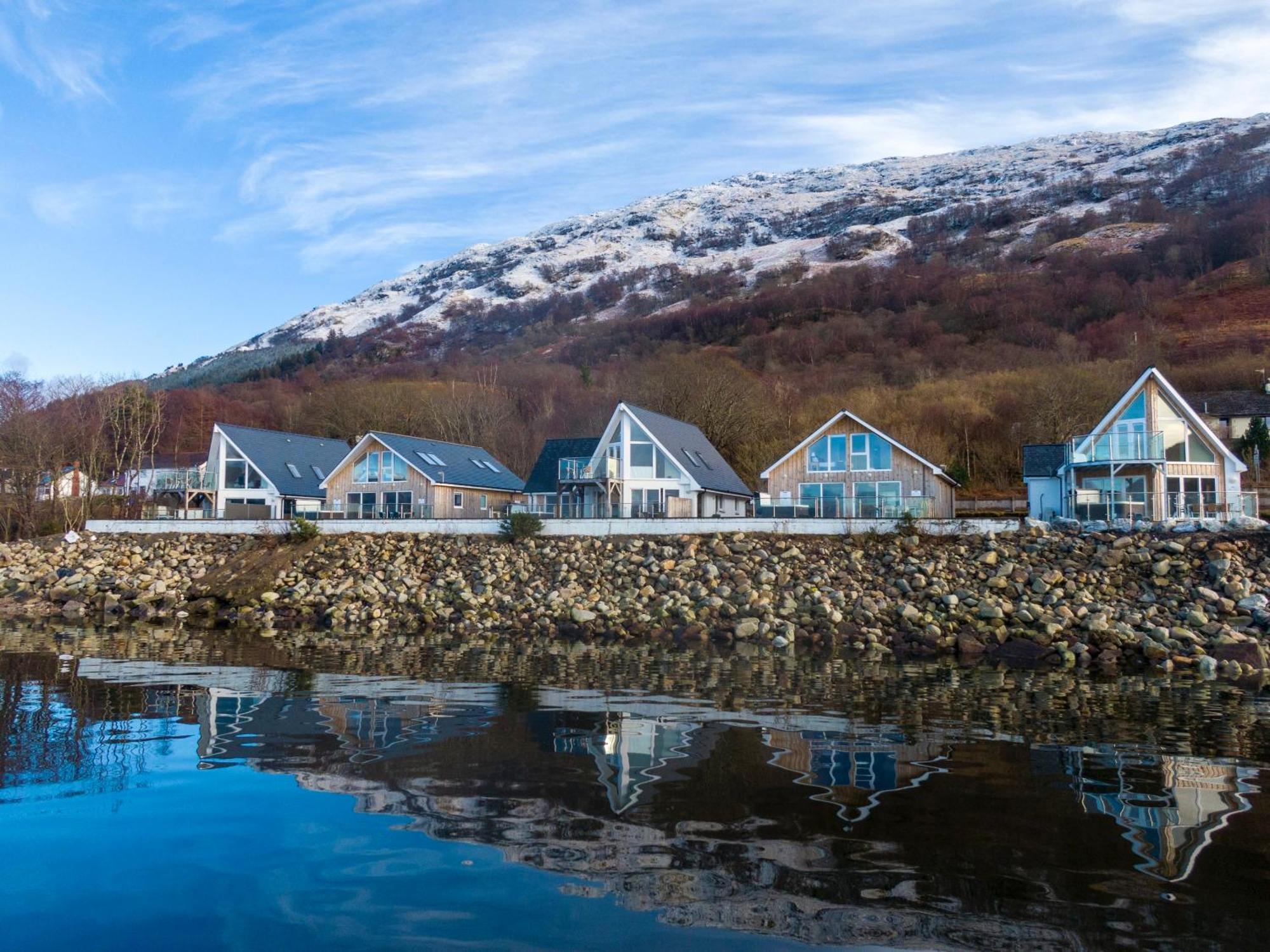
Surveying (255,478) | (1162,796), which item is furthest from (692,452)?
(1162,796)

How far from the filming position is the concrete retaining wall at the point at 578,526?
3284 cm

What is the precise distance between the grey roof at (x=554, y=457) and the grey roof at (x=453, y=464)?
3.69 metres

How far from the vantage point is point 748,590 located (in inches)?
1175

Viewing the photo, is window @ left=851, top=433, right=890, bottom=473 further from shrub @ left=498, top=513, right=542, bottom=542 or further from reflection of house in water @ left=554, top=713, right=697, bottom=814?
reflection of house in water @ left=554, top=713, right=697, bottom=814

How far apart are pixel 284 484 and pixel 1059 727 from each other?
141ft

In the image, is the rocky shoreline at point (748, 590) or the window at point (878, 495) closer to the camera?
the rocky shoreline at point (748, 590)

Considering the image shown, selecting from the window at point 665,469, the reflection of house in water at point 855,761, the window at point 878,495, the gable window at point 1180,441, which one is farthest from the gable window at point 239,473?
the gable window at point 1180,441

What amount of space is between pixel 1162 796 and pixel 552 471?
3737 cm

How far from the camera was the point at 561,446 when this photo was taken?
46.6 metres

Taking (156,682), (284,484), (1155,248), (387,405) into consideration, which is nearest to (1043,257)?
(1155,248)

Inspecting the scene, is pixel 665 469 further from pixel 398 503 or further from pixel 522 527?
pixel 398 503

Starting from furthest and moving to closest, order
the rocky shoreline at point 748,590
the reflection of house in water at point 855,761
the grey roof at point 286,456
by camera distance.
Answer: the grey roof at point 286,456 → the rocky shoreline at point 748,590 → the reflection of house in water at point 855,761

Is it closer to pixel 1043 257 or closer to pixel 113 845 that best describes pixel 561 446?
pixel 113 845

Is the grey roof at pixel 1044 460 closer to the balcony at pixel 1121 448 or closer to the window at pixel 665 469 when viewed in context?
the balcony at pixel 1121 448
